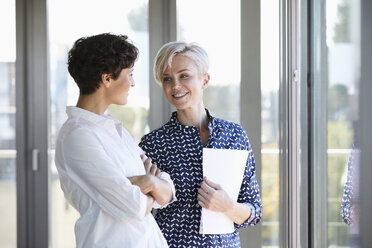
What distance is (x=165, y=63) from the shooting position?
73.6 inches

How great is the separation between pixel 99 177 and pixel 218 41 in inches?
69.2

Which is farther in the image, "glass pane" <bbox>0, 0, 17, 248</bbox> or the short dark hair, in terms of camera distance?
"glass pane" <bbox>0, 0, 17, 248</bbox>

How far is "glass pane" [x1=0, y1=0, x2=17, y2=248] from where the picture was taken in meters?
3.02

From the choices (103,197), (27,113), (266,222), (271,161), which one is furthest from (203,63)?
(27,113)

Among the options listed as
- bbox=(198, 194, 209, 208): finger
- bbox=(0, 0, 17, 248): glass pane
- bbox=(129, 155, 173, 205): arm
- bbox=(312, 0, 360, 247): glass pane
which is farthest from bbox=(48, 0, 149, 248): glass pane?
bbox=(129, 155, 173, 205): arm

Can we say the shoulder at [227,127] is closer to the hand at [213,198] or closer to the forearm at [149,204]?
the hand at [213,198]

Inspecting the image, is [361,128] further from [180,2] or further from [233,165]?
[180,2]

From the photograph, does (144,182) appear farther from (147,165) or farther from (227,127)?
(227,127)

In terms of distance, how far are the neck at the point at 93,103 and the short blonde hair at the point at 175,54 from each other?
44cm

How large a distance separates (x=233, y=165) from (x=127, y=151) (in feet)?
1.62

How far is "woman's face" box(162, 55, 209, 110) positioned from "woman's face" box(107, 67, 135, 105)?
352mm

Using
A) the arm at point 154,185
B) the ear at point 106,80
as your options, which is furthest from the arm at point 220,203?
the ear at point 106,80

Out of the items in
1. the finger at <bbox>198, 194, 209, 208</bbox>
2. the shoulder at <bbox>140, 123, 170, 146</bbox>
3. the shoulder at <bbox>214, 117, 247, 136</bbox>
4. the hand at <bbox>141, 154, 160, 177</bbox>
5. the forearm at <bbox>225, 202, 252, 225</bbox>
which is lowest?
the forearm at <bbox>225, 202, 252, 225</bbox>

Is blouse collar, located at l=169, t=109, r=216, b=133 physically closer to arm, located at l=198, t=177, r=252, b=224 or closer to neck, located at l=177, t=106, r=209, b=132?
neck, located at l=177, t=106, r=209, b=132
